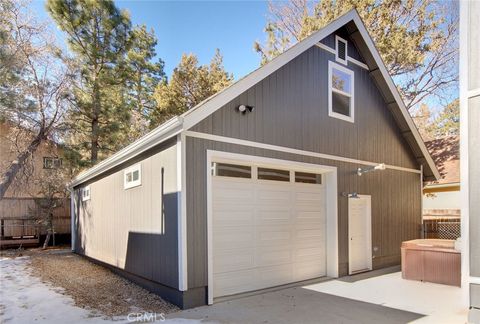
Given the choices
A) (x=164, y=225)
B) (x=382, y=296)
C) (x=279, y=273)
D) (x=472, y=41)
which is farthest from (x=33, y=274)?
(x=472, y=41)

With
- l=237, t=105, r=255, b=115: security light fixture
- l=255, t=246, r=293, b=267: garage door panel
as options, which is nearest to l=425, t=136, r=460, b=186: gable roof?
l=255, t=246, r=293, b=267: garage door panel

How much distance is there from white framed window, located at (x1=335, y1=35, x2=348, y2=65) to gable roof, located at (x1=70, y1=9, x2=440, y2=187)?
0.32 meters

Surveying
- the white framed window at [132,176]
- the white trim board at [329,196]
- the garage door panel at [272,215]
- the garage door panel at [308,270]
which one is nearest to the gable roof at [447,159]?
the white trim board at [329,196]

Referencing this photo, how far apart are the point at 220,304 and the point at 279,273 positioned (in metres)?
1.77

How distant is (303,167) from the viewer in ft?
24.3

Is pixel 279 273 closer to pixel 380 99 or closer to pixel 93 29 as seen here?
pixel 380 99

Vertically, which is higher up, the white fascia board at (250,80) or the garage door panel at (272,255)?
the white fascia board at (250,80)

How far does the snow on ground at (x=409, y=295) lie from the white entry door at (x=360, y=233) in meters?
0.75

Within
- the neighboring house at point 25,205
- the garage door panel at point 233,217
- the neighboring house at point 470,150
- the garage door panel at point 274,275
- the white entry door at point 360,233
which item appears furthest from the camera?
the neighboring house at point 25,205

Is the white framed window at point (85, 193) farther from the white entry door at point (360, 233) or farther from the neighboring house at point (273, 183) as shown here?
the white entry door at point (360, 233)

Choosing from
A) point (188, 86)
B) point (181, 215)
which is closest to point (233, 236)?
point (181, 215)

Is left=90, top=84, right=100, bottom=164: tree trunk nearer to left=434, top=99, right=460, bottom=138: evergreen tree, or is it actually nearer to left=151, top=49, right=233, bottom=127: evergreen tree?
left=151, top=49, right=233, bottom=127: evergreen tree

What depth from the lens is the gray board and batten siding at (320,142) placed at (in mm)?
5625

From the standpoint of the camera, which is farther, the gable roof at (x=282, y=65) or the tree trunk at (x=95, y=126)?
the tree trunk at (x=95, y=126)
